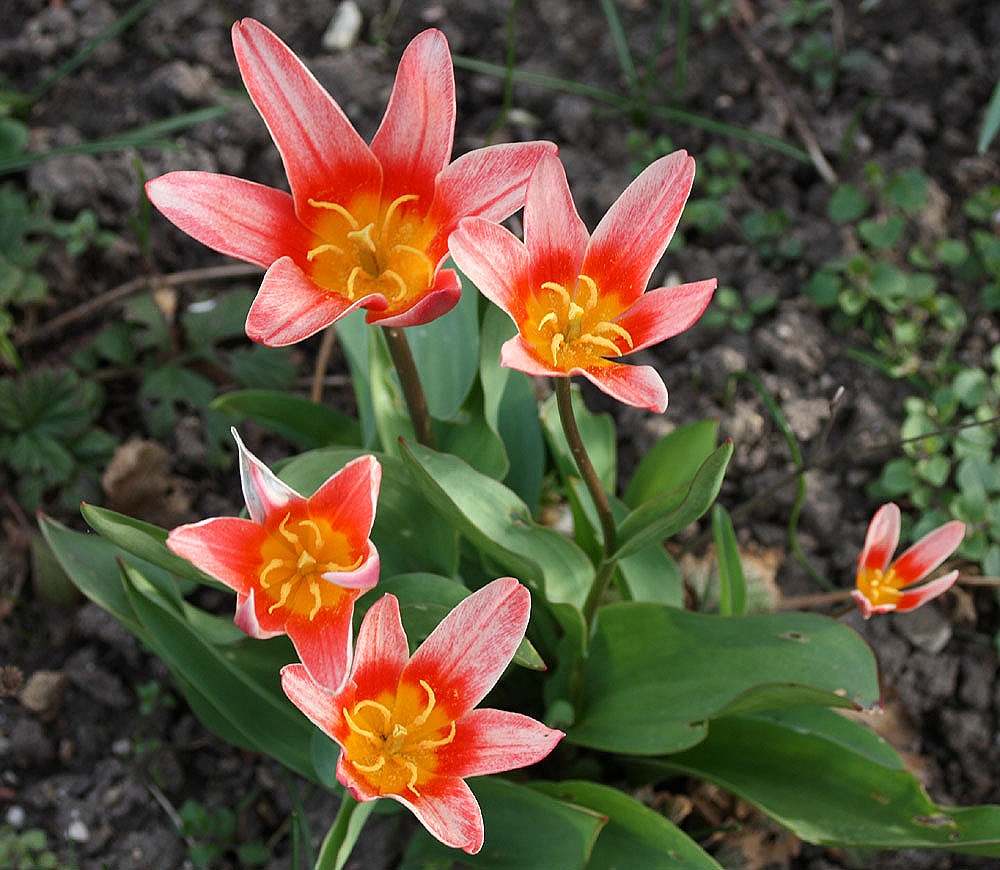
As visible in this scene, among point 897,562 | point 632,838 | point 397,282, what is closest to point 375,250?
point 397,282

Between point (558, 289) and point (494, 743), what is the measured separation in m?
0.60

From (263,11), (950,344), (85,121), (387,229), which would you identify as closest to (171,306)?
(85,121)

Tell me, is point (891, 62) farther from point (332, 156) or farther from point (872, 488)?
point (332, 156)

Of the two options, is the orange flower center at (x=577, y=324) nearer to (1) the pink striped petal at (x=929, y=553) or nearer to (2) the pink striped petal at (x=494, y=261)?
(2) the pink striped petal at (x=494, y=261)

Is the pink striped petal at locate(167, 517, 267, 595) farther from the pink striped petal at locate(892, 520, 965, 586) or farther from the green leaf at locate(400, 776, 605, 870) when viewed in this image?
the pink striped petal at locate(892, 520, 965, 586)

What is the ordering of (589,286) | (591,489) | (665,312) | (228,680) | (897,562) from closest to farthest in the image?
(665,312), (589,286), (591,489), (228,680), (897,562)

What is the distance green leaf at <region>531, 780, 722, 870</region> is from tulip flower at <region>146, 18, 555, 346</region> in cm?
89

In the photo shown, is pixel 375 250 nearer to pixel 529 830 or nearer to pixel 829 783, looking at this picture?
pixel 529 830

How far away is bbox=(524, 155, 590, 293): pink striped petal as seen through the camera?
4.18 ft

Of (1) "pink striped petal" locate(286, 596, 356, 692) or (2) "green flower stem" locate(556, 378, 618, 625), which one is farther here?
(2) "green flower stem" locate(556, 378, 618, 625)

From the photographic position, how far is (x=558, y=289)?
4.40ft

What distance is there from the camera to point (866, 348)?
8.95 ft

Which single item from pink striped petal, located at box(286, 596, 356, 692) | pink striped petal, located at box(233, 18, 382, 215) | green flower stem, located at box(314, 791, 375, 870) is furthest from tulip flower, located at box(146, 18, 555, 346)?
green flower stem, located at box(314, 791, 375, 870)

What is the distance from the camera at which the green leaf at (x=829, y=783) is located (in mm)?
1584
